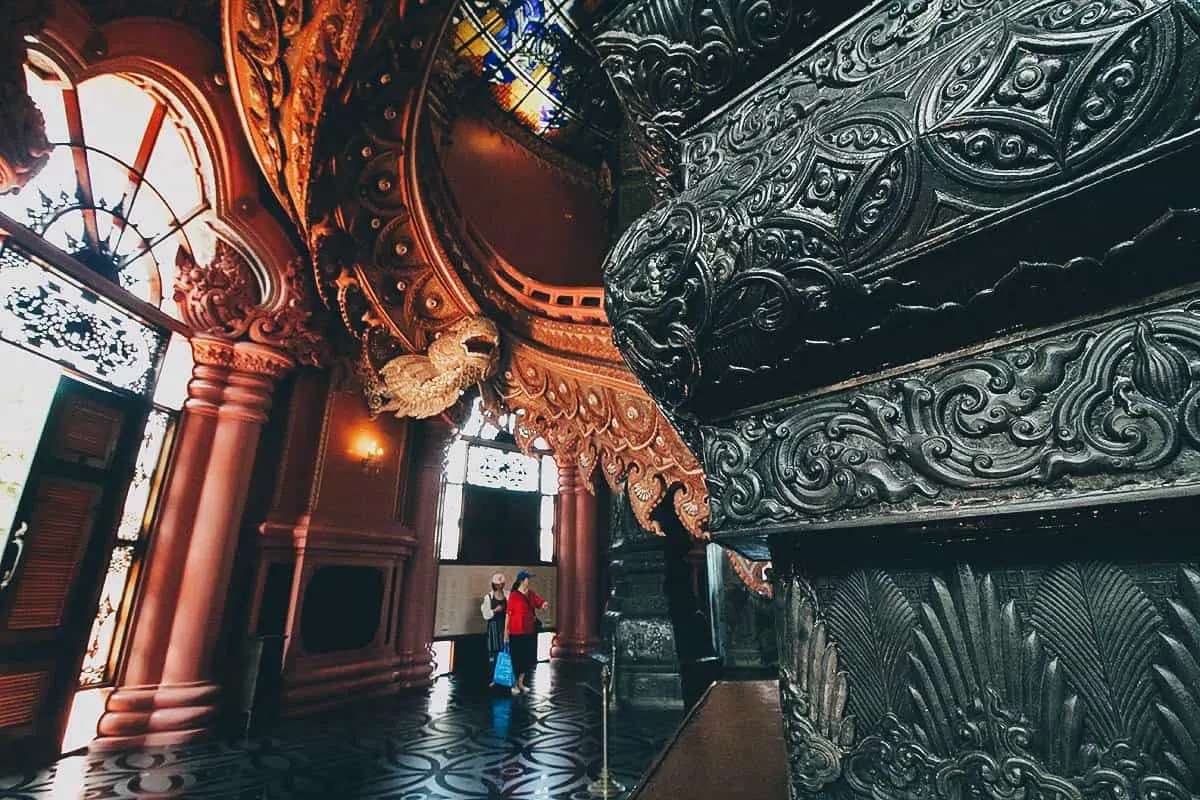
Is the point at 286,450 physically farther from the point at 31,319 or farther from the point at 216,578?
the point at 31,319

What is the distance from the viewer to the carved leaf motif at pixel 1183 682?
0.88 ft

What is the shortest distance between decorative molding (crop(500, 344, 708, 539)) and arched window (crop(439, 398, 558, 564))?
5.17 metres

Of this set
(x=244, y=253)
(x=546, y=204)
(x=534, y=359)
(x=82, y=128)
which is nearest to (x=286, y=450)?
(x=244, y=253)

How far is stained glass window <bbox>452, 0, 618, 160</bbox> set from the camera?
503cm

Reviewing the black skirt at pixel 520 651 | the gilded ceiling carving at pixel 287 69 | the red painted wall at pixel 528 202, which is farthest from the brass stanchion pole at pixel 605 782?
the red painted wall at pixel 528 202

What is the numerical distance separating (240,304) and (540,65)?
3968 millimetres

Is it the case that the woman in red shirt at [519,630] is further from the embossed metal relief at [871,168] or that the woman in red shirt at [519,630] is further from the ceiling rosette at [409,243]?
the embossed metal relief at [871,168]

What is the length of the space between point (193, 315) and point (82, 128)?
1.24m

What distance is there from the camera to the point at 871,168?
1.17ft

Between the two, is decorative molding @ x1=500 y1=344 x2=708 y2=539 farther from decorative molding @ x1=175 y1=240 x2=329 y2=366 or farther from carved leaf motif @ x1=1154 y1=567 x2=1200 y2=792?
decorative molding @ x1=175 y1=240 x2=329 y2=366

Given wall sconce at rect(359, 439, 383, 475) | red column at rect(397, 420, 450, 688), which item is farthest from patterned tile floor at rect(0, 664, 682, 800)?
wall sconce at rect(359, 439, 383, 475)

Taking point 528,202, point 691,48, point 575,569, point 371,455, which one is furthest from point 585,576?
point 691,48

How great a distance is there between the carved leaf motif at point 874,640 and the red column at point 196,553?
14.5 ft

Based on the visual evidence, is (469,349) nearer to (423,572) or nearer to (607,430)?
(607,430)
